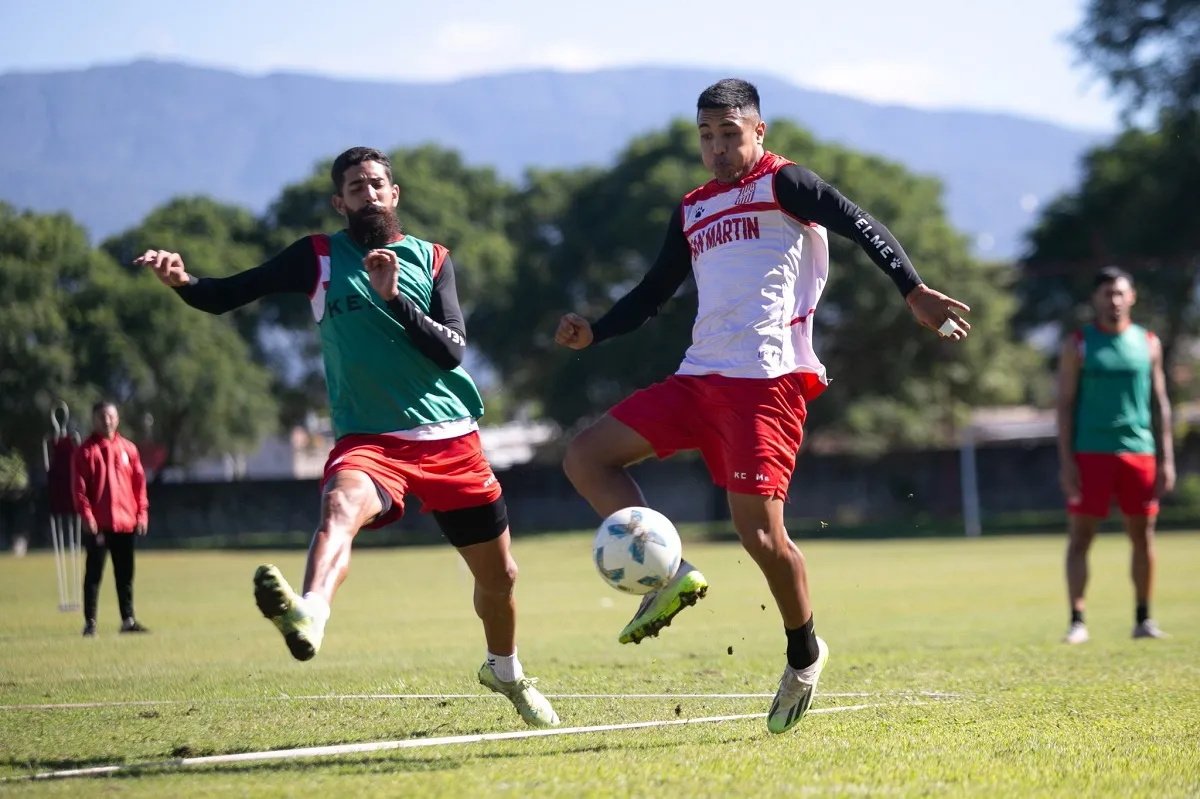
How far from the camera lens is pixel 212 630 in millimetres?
14273

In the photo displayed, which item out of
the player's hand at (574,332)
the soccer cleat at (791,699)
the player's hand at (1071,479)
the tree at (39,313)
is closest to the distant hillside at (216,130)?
the tree at (39,313)

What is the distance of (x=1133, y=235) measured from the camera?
1719 inches

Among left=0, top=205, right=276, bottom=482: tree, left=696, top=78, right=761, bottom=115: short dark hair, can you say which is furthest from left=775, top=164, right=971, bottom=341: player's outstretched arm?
left=0, top=205, right=276, bottom=482: tree

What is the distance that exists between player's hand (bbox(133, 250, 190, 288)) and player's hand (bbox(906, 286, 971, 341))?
3.00m

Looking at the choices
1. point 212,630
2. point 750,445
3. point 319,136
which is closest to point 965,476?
point 319,136

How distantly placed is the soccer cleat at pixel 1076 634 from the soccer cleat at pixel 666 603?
20.4 feet

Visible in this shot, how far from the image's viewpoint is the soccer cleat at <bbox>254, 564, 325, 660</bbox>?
5.22 metres

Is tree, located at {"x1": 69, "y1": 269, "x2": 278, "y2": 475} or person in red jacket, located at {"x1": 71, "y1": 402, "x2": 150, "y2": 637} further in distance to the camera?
tree, located at {"x1": 69, "y1": 269, "x2": 278, "y2": 475}

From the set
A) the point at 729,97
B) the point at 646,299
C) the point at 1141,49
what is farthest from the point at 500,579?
the point at 1141,49

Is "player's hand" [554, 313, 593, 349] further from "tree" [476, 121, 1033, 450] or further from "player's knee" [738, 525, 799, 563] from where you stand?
"tree" [476, 121, 1033, 450]

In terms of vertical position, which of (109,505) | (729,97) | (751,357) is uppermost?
(729,97)

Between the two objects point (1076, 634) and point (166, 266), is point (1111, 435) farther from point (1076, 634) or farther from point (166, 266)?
point (166, 266)

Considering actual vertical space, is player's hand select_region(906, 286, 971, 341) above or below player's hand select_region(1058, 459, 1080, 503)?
above

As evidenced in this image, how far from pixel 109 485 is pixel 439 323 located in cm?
911
